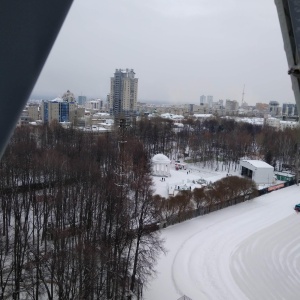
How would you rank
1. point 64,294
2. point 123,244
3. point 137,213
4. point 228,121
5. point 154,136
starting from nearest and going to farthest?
point 64,294
point 123,244
point 137,213
point 154,136
point 228,121

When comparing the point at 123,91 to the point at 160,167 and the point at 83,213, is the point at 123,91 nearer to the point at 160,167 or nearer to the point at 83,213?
the point at 160,167

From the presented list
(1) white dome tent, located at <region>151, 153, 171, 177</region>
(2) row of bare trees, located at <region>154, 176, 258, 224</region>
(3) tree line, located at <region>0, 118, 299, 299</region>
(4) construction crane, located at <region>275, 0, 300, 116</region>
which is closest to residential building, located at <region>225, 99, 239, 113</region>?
(3) tree line, located at <region>0, 118, 299, 299</region>

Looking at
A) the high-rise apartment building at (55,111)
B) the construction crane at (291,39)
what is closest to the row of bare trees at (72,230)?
the construction crane at (291,39)

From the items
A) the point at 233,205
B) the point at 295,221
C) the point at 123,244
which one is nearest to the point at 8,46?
the point at 123,244

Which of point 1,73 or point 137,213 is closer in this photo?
point 1,73

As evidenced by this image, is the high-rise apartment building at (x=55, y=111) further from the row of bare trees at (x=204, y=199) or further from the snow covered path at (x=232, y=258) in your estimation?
the snow covered path at (x=232, y=258)

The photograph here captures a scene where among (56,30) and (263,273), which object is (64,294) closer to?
(263,273)
